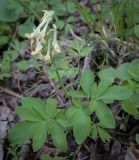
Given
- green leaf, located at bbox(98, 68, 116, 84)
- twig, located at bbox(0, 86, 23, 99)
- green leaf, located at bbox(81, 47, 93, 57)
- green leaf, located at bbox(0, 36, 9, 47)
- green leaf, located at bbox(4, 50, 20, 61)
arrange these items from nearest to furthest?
green leaf, located at bbox(98, 68, 116, 84) < green leaf, located at bbox(81, 47, 93, 57) < twig, located at bbox(0, 86, 23, 99) < green leaf, located at bbox(4, 50, 20, 61) < green leaf, located at bbox(0, 36, 9, 47)

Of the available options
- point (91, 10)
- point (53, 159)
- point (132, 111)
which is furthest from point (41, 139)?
point (91, 10)

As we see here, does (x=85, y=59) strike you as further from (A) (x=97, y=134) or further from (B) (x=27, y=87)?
(A) (x=97, y=134)

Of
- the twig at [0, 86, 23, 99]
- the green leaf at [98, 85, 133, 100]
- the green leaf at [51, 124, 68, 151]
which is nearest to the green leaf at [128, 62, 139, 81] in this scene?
the green leaf at [98, 85, 133, 100]

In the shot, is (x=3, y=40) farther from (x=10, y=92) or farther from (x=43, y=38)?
(x=43, y=38)

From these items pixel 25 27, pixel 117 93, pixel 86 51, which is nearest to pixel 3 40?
pixel 25 27

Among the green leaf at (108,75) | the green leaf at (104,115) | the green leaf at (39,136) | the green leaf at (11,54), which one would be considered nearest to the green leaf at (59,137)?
the green leaf at (39,136)

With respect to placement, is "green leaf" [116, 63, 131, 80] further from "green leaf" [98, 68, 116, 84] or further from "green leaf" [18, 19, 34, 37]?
"green leaf" [18, 19, 34, 37]

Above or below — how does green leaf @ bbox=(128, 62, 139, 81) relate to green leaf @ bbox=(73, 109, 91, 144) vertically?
above

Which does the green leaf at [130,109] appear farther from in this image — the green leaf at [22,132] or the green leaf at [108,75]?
the green leaf at [22,132]
